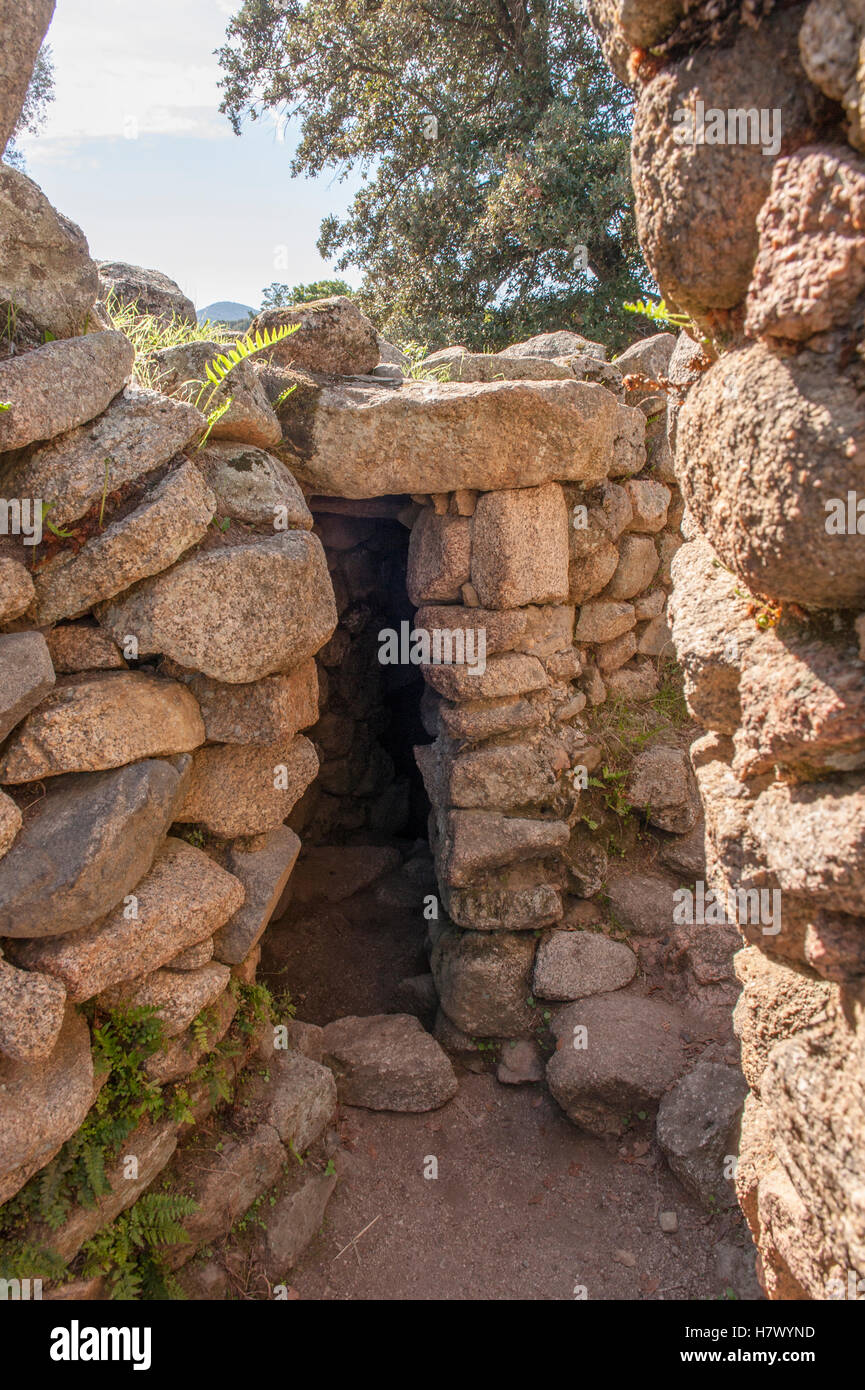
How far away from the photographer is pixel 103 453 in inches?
139

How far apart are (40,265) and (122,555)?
4.21ft

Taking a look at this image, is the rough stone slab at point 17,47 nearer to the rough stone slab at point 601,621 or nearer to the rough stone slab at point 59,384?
the rough stone slab at point 59,384

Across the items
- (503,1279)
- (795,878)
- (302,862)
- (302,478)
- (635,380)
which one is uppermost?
(635,380)

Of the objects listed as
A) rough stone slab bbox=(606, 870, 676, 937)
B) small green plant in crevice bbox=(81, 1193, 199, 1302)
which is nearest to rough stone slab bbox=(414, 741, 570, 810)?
rough stone slab bbox=(606, 870, 676, 937)

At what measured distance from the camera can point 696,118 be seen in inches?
A: 84.5

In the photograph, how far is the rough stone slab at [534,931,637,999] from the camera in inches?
197

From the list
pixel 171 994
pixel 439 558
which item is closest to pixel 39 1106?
pixel 171 994

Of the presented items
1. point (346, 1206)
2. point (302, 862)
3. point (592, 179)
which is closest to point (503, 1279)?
point (346, 1206)

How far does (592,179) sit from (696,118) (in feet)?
32.2

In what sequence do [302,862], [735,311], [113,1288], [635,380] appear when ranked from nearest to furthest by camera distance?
[735,311]
[113,1288]
[635,380]
[302,862]

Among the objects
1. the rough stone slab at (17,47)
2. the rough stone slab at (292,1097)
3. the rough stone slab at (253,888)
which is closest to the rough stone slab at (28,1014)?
the rough stone slab at (253,888)

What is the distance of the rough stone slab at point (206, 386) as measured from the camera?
4098 mm

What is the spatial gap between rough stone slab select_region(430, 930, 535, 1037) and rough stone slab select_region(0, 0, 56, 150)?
4475 millimetres

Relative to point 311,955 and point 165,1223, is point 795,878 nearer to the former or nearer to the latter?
point 165,1223
